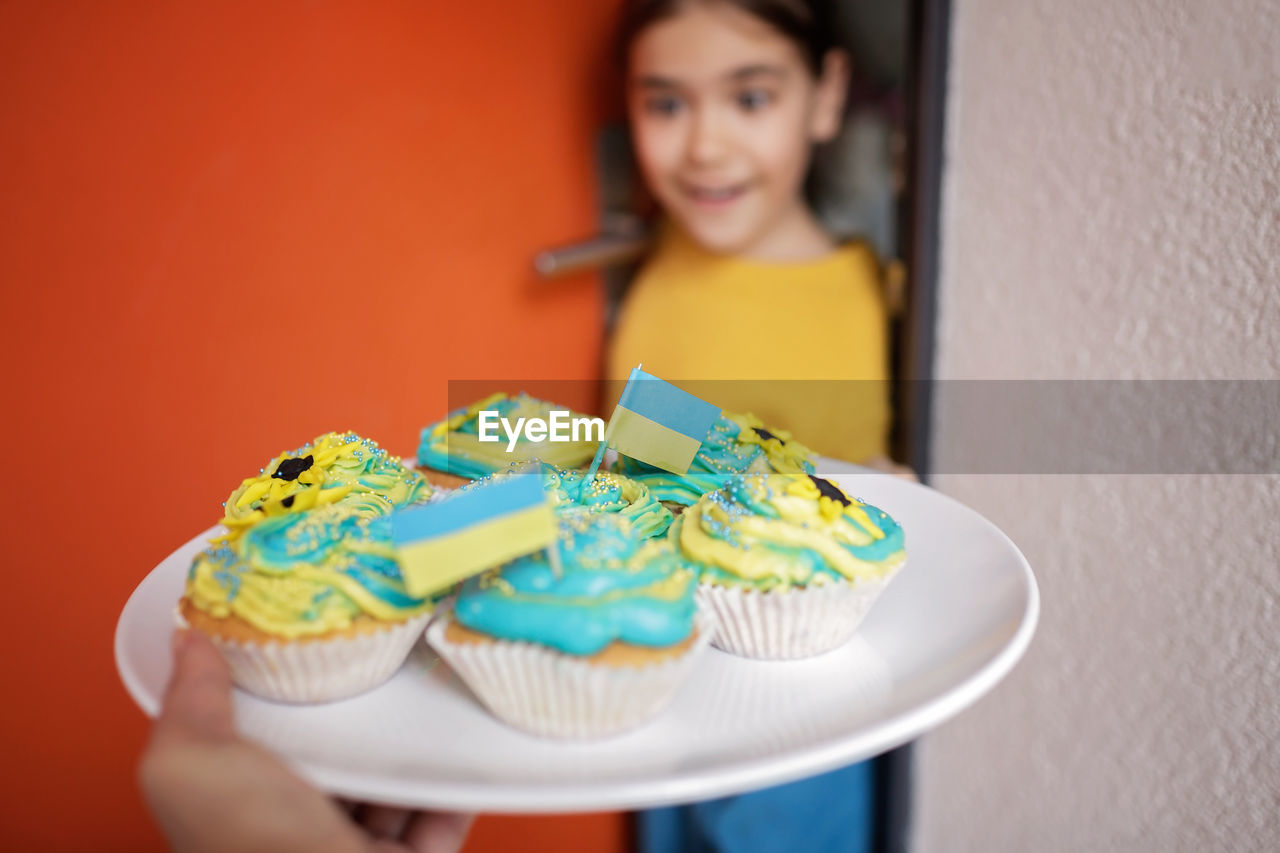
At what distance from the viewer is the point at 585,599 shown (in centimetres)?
117

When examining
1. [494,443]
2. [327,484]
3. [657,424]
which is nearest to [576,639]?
[657,424]

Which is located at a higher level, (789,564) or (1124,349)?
(1124,349)

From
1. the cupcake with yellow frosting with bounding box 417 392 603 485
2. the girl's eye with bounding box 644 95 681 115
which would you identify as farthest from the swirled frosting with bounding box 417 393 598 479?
the girl's eye with bounding box 644 95 681 115

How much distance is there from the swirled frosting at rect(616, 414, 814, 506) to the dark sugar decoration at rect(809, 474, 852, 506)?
9.9 inches

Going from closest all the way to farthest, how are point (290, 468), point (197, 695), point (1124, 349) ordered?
point (197, 695)
point (290, 468)
point (1124, 349)

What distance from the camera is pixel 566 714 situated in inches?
45.9

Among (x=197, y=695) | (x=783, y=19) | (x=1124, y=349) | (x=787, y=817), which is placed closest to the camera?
(x=197, y=695)

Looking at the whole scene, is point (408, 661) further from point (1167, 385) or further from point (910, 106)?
point (910, 106)

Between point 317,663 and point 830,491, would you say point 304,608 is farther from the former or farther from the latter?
point 830,491

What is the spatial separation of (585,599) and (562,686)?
0.11 meters

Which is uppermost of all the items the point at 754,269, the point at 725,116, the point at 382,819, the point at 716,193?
the point at 725,116

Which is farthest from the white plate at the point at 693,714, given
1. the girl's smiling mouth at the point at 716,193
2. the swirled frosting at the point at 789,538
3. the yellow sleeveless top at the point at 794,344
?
the girl's smiling mouth at the point at 716,193

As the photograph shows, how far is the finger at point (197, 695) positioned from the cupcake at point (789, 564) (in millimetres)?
653

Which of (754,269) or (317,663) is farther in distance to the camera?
(754,269)
